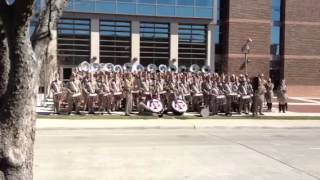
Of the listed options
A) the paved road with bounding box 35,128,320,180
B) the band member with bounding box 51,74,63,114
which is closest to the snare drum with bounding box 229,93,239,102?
the paved road with bounding box 35,128,320,180

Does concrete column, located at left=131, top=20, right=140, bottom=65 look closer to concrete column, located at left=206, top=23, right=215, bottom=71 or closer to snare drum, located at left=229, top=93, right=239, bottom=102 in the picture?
concrete column, located at left=206, top=23, right=215, bottom=71

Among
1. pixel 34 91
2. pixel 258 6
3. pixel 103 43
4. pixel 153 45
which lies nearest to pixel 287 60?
pixel 258 6

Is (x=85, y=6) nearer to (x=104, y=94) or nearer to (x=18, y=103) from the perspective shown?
(x=104, y=94)

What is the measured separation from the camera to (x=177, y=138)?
1622cm

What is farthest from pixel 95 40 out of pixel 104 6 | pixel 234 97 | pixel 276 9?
pixel 234 97

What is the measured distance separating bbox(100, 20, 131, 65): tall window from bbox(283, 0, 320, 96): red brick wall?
1396cm

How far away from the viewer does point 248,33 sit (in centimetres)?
4934

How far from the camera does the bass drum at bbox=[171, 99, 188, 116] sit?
77.9 ft

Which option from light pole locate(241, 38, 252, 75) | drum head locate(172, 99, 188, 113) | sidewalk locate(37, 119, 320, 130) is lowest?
sidewalk locate(37, 119, 320, 130)

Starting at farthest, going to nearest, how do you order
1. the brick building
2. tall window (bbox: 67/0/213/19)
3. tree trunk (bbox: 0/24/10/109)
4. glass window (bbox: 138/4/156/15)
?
1. the brick building
2. glass window (bbox: 138/4/156/15)
3. tall window (bbox: 67/0/213/19)
4. tree trunk (bbox: 0/24/10/109)

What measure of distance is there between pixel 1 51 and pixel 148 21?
4451 cm

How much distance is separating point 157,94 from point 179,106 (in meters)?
1.05

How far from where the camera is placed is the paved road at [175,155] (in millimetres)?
10077

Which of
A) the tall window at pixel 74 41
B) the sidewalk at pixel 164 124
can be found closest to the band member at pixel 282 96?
the sidewalk at pixel 164 124
